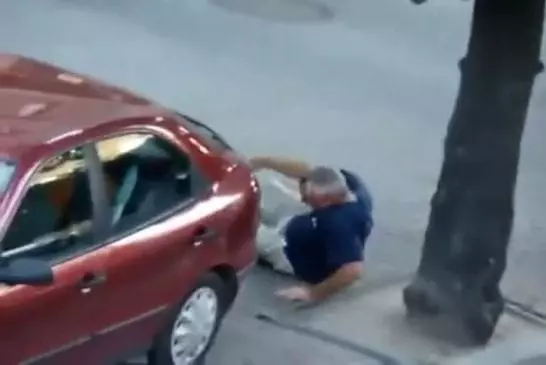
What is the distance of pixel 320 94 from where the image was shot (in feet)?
47.4

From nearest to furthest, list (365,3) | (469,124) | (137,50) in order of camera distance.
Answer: (469,124)
(137,50)
(365,3)

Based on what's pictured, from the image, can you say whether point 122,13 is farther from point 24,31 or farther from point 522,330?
point 522,330

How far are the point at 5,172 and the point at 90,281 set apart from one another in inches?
24.4

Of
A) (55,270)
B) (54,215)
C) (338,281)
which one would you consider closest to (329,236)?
(338,281)

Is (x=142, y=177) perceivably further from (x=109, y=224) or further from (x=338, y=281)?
(x=338, y=281)

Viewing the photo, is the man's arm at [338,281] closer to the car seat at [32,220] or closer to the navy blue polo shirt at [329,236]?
the navy blue polo shirt at [329,236]

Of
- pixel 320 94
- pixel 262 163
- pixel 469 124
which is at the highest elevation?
pixel 469 124

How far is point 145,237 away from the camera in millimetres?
7090

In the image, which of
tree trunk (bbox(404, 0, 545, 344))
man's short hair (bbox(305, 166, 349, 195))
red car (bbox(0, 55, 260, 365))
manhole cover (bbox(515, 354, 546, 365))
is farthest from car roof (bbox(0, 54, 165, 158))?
manhole cover (bbox(515, 354, 546, 365))

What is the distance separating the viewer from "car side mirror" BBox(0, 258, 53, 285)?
6.23m

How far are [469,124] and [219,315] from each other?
1.82 m

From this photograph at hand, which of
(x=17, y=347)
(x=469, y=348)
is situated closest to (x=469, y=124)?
(x=469, y=348)

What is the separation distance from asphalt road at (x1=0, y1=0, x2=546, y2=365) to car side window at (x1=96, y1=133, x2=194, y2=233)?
5.26 ft

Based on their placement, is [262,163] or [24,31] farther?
[24,31]
